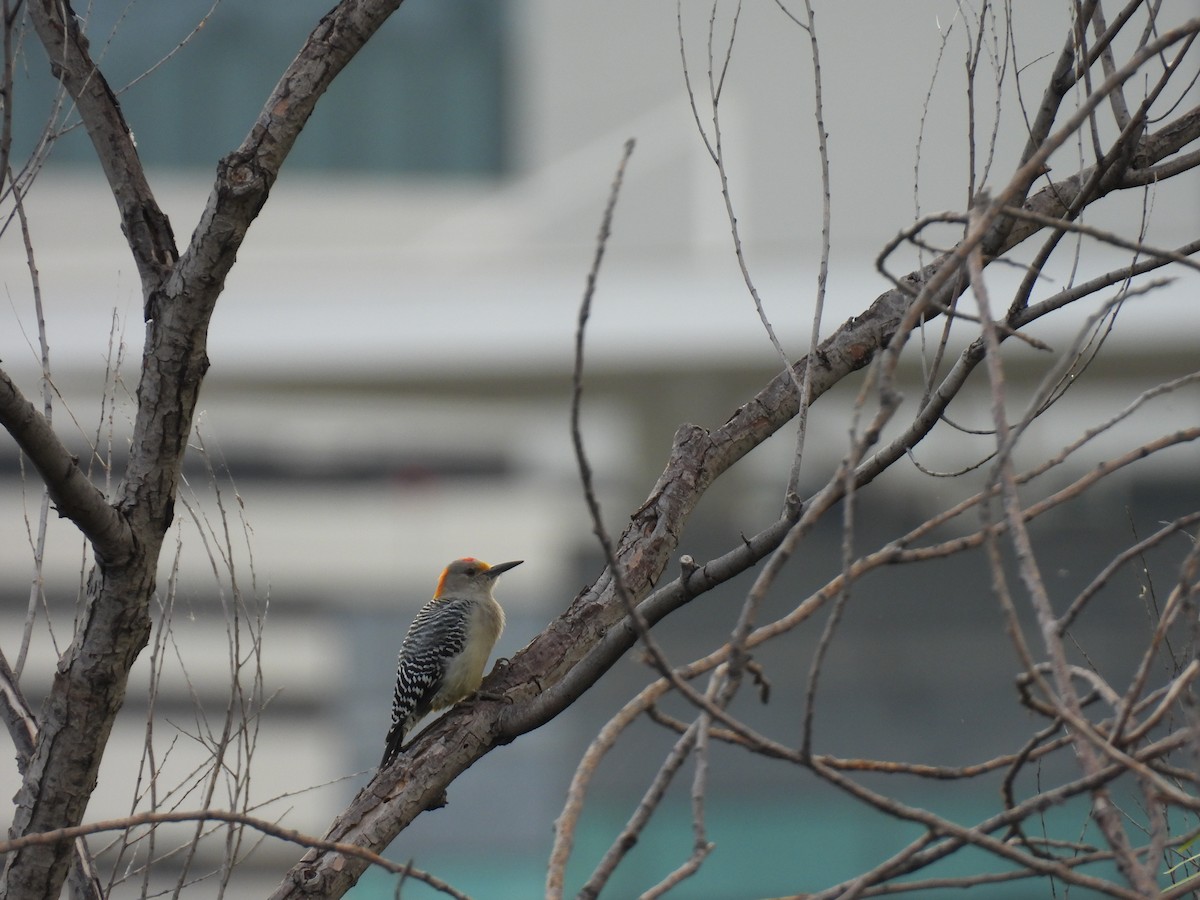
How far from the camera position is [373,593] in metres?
18.8

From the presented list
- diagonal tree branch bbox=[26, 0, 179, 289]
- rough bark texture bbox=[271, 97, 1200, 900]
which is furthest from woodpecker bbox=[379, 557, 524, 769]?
diagonal tree branch bbox=[26, 0, 179, 289]

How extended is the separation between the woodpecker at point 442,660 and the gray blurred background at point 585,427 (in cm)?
563

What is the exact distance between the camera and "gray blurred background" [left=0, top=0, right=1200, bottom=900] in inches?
498

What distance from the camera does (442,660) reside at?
5.39 meters

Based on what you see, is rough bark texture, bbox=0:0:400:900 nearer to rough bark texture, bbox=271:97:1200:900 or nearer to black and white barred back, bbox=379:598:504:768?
rough bark texture, bbox=271:97:1200:900

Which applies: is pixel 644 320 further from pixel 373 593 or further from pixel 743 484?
pixel 373 593

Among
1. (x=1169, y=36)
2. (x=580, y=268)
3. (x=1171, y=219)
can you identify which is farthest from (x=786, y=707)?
(x=1171, y=219)

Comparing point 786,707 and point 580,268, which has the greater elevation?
point 580,268

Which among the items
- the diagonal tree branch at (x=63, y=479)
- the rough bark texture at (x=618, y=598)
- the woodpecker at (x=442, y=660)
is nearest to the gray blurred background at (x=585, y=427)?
the woodpecker at (x=442, y=660)

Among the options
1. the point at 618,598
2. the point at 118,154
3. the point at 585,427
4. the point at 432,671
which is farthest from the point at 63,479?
the point at 585,427

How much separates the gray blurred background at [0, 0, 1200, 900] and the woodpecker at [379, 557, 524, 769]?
563cm

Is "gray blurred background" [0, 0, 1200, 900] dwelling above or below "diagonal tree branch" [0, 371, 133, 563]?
above

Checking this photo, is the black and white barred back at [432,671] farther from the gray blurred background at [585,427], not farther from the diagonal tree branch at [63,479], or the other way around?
the gray blurred background at [585,427]

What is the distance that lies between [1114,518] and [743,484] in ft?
17.4
